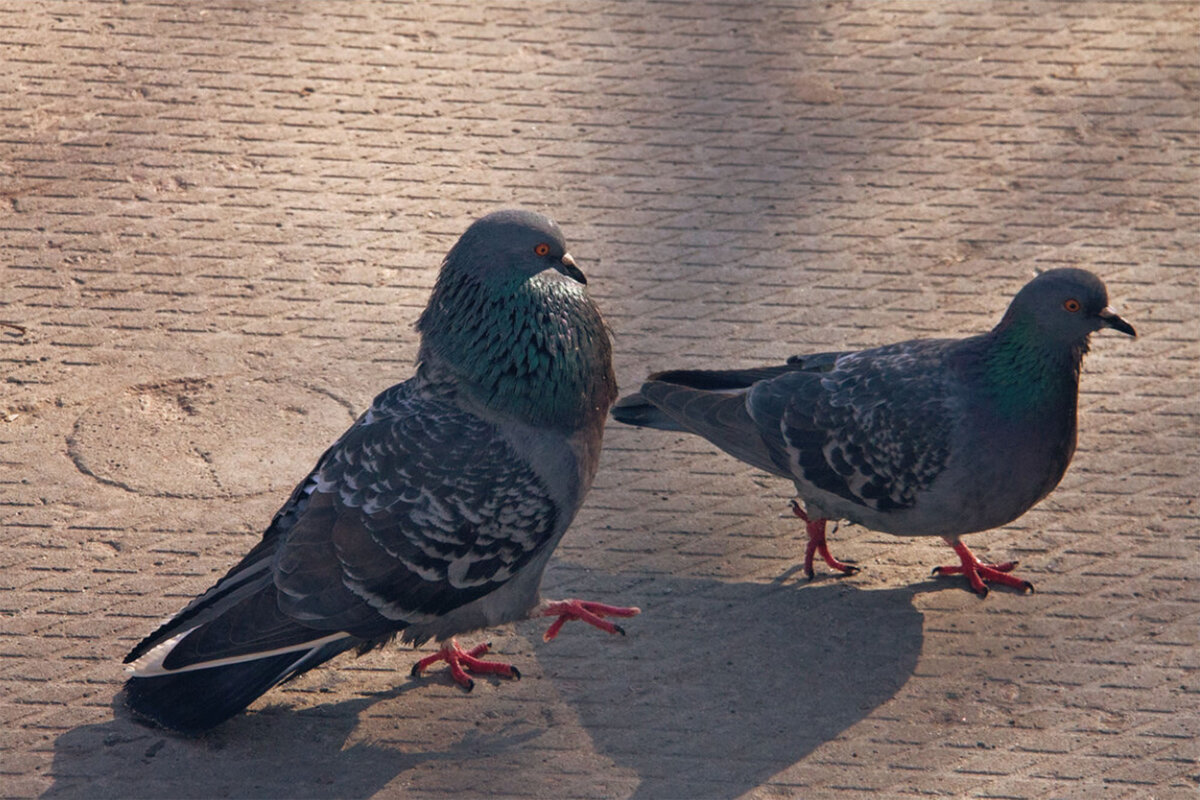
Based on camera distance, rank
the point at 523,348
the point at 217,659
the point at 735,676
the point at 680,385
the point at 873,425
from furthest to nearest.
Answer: the point at 680,385, the point at 873,425, the point at 735,676, the point at 523,348, the point at 217,659

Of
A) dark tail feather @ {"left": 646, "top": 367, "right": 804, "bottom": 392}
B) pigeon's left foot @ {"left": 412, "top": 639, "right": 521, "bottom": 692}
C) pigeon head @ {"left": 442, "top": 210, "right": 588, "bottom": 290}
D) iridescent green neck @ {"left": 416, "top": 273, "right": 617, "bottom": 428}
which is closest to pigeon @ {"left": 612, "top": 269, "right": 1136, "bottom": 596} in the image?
dark tail feather @ {"left": 646, "top": 367, "right": 804, "bottom": 392}

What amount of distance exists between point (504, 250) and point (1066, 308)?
1.82m

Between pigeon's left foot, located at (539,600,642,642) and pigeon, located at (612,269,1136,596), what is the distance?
0.74m

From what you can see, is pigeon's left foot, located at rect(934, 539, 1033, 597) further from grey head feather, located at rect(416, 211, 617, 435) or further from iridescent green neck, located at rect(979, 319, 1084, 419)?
grey head feather, located at rect(416, 211, 617, 435)

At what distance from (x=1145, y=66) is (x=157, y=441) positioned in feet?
17.3

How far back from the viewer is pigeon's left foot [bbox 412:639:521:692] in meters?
4.41

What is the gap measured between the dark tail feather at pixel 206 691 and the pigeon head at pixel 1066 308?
2.53 m

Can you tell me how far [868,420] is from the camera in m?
4.62

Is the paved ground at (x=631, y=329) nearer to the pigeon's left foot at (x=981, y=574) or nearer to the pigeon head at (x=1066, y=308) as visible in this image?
the pigeon's left foot at (x=981, y=574)

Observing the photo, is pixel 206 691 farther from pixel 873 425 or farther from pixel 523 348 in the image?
pixel 873 425

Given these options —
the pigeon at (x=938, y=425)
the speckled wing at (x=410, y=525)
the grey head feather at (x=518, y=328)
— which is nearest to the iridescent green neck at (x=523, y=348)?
the grey head feather at (x=518, y=328)

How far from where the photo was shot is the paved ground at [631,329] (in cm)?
421

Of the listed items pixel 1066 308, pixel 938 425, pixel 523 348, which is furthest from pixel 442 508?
pixel 1066 308

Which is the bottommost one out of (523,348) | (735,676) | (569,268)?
(735,676)
